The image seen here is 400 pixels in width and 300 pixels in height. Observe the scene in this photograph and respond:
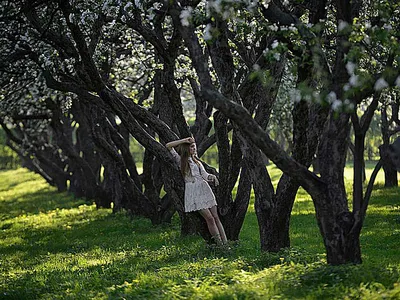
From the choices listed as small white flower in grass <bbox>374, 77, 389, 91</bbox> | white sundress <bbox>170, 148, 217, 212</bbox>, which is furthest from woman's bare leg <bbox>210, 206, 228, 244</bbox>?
small white flower in grass <bbox>374, 77, 389, 91</bbox>

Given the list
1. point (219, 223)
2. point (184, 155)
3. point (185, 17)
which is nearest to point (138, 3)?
point (185, 17)

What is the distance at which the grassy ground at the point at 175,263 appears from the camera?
27.6 ft

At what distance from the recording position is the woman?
13.3 metres

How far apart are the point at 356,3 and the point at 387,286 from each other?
396 centimetres

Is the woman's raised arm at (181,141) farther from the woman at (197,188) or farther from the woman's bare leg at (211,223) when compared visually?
the woman's bare leg at (211,223)

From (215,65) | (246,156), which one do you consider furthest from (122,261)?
(215,65)

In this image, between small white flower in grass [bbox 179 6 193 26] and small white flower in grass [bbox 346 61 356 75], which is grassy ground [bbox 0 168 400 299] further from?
small white flower in grass [bbox 179 6 193 26]

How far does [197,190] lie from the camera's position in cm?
1345

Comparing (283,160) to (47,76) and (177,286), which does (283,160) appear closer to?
(177,286)

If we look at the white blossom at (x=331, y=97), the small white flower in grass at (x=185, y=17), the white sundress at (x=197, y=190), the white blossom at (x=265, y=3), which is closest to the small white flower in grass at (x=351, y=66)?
the white blossom at (x=331, y=97)

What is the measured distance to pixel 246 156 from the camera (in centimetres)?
1175

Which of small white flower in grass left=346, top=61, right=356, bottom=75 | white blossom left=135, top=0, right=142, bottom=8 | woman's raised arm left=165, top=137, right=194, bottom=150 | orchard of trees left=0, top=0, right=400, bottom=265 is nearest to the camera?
small white flower in grass left=346, top=61, right=356, bottom=75

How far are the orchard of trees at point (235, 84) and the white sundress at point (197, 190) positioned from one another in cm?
33

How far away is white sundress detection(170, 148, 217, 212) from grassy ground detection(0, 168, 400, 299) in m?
0.85
